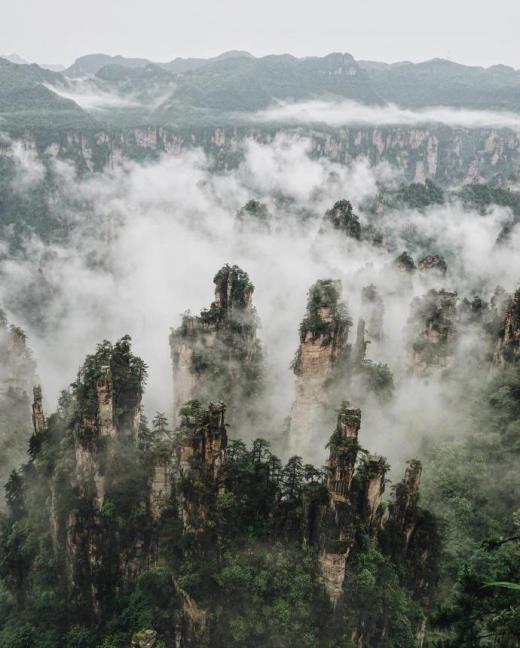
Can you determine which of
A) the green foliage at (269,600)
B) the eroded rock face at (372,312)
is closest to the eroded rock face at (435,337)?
the eroded rock face at (372,312)

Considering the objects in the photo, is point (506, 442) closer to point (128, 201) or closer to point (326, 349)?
point (326, 349)

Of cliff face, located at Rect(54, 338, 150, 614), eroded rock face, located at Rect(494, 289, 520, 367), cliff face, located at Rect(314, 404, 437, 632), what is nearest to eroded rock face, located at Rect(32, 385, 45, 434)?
cliff face, located at Rect(54, 338, 150, 614)

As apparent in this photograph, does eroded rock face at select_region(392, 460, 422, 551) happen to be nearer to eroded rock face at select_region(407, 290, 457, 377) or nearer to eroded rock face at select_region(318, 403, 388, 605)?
A: eroded rock face at select_region(318, 403, 388, 605)

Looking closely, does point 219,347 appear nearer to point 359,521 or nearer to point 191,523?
point 191,523

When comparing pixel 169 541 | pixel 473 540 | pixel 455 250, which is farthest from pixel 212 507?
pixel 455 250

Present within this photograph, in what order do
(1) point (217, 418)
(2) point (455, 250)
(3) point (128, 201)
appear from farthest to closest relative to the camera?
1. (3) point (128, 201)
2. (2) point (455, 250)
3. (1) point (217, 418)

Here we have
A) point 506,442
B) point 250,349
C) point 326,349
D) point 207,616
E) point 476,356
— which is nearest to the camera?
point 207,616

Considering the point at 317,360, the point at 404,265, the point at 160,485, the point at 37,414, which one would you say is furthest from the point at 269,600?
the point at 404,265
